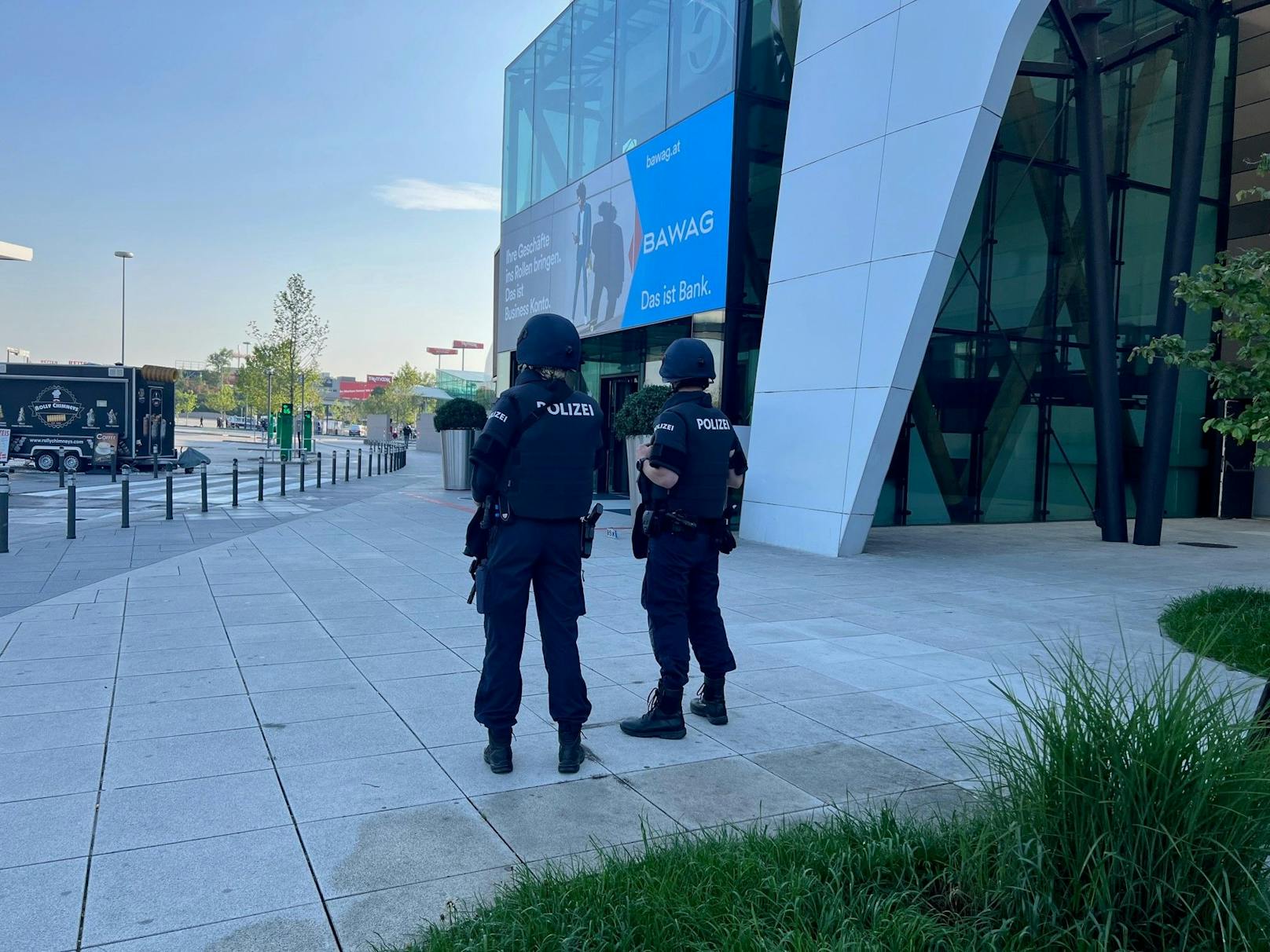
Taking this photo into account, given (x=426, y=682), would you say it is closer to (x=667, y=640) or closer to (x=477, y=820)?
(x=667, y=640)

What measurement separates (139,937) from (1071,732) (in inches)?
112

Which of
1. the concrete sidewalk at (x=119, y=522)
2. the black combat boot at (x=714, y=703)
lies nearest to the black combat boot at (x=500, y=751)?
the black combat boot at (x=714, y=703)

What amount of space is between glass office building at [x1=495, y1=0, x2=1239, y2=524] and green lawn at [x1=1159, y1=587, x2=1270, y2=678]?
7.18 m

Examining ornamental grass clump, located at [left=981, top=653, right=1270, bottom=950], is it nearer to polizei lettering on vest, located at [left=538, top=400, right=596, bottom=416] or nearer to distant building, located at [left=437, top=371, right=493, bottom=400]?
polizei lettering on vest, located at [left=538, top=400, right=596, bottom=416]

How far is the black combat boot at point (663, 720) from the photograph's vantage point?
4664mm

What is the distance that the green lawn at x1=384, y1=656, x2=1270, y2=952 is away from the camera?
7.91ft

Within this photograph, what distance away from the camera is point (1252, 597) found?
25.9 feet

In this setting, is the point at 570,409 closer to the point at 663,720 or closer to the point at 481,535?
the point at 481,535

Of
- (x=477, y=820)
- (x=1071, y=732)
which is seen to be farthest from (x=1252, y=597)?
(x=477, y=820)

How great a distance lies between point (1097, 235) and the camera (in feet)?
44.7

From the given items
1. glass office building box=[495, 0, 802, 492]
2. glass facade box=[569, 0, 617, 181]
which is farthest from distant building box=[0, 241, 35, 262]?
glass facade box=[569, 0, 617, 181]

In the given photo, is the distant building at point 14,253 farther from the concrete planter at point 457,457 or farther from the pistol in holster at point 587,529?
the pistol in holster at point 587,529

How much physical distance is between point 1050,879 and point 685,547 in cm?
255

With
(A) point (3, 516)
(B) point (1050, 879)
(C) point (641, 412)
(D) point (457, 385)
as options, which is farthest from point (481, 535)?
(D) point (457, 385)
